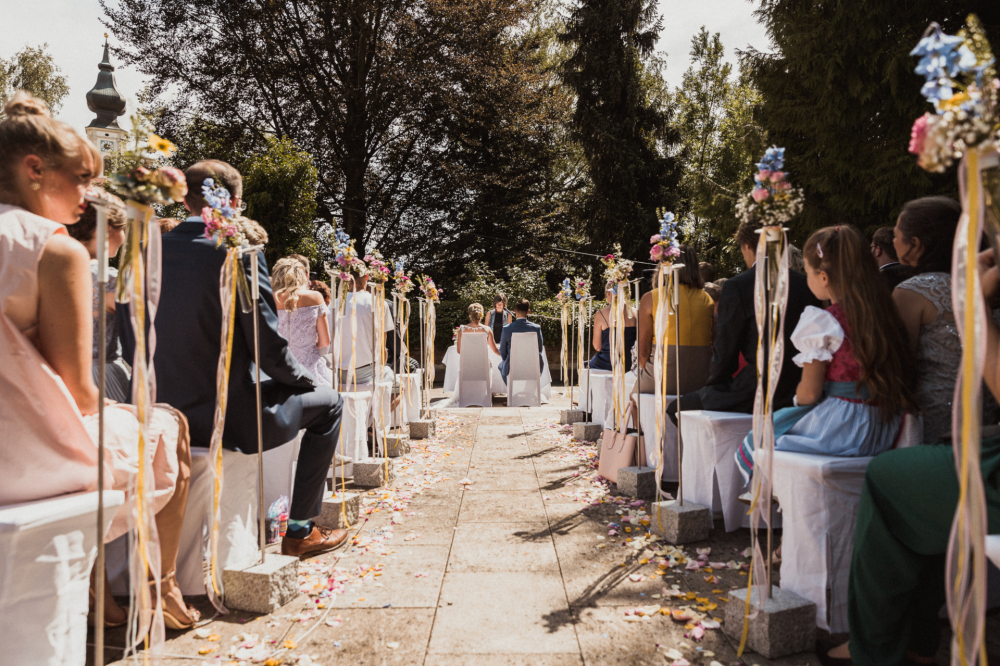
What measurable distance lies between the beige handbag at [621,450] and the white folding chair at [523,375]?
4819 millimetres

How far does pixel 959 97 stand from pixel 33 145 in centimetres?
247

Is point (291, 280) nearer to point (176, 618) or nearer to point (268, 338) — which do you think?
point (268, 338)

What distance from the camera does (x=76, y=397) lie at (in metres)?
1.98

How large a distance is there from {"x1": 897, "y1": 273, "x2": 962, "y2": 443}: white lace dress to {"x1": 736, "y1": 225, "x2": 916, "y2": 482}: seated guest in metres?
0.06

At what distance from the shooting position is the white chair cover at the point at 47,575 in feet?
5.62

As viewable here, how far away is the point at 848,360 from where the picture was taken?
8.64 feet

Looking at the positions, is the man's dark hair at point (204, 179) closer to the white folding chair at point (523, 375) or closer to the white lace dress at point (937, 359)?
the white lace dress at point (937, 359)

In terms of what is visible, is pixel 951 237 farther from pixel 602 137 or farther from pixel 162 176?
pixel 602 137

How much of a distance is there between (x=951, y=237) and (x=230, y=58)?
56.7 feet

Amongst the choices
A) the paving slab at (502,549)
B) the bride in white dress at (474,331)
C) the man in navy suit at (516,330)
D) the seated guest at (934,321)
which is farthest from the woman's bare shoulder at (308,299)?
the man in navy suit at (516,330)

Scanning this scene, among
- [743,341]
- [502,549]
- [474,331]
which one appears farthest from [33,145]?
[474,331]

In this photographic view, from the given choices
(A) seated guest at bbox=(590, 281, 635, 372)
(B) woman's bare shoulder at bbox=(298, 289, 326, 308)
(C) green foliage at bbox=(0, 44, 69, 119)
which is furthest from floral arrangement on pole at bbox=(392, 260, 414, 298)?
(C) green foliage at bbox=(0, 44, 69, 119)

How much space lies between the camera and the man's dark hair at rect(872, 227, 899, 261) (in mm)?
3822

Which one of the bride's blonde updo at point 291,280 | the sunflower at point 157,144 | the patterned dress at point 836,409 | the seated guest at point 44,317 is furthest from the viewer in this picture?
the bride's blonde updo at point 291,280
